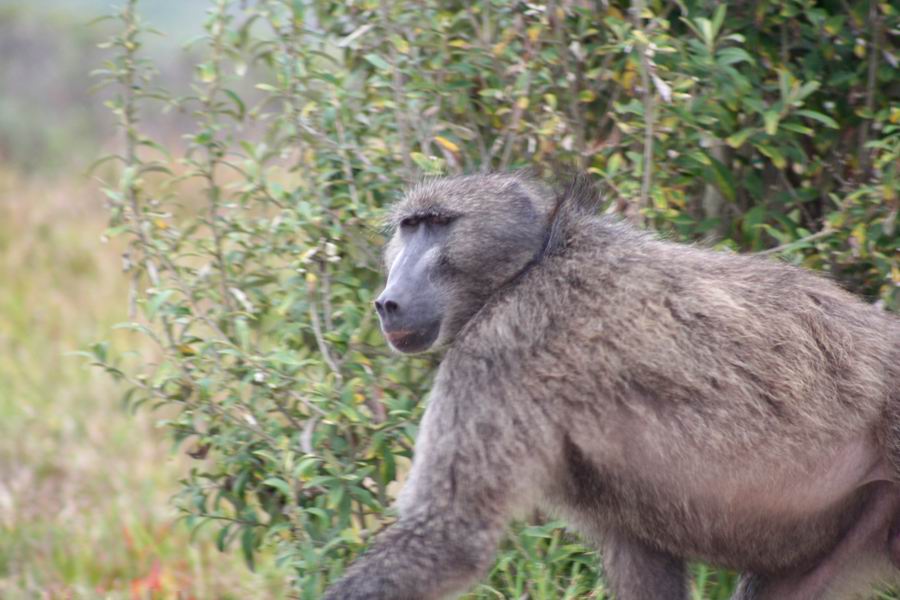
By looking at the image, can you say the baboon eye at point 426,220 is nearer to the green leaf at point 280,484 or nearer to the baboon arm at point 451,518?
the baboon arm at point 451,518

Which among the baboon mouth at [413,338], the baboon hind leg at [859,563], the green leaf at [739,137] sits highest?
the green leaf at [739,137]

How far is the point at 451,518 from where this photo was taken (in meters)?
2.65

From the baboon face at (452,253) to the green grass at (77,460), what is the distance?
3.71ft

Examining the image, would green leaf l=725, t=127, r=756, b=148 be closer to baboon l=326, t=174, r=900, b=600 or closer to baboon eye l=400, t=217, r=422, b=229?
baboon l=326, t=174, r=900, b=600

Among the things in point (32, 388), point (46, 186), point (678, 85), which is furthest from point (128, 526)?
point (46, 186)

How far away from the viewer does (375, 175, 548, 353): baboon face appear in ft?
9.66

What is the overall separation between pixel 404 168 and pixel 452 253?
635 mm

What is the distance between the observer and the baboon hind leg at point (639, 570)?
3.05 metres

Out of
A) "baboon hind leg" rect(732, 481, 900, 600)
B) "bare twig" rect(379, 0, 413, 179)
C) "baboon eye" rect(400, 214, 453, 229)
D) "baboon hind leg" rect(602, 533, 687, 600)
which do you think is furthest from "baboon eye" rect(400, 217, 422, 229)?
"baboon hind leg" rect(732, 481, 900, 600)

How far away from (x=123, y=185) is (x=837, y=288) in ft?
6.11

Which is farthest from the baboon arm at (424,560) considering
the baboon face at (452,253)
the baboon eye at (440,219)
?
the baboon eye at (440,219)

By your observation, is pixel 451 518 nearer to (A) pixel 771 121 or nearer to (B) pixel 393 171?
(B) pixel 393 171

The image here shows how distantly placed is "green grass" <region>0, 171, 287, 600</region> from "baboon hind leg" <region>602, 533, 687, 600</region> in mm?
1381

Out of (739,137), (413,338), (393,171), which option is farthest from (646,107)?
(413,338)
